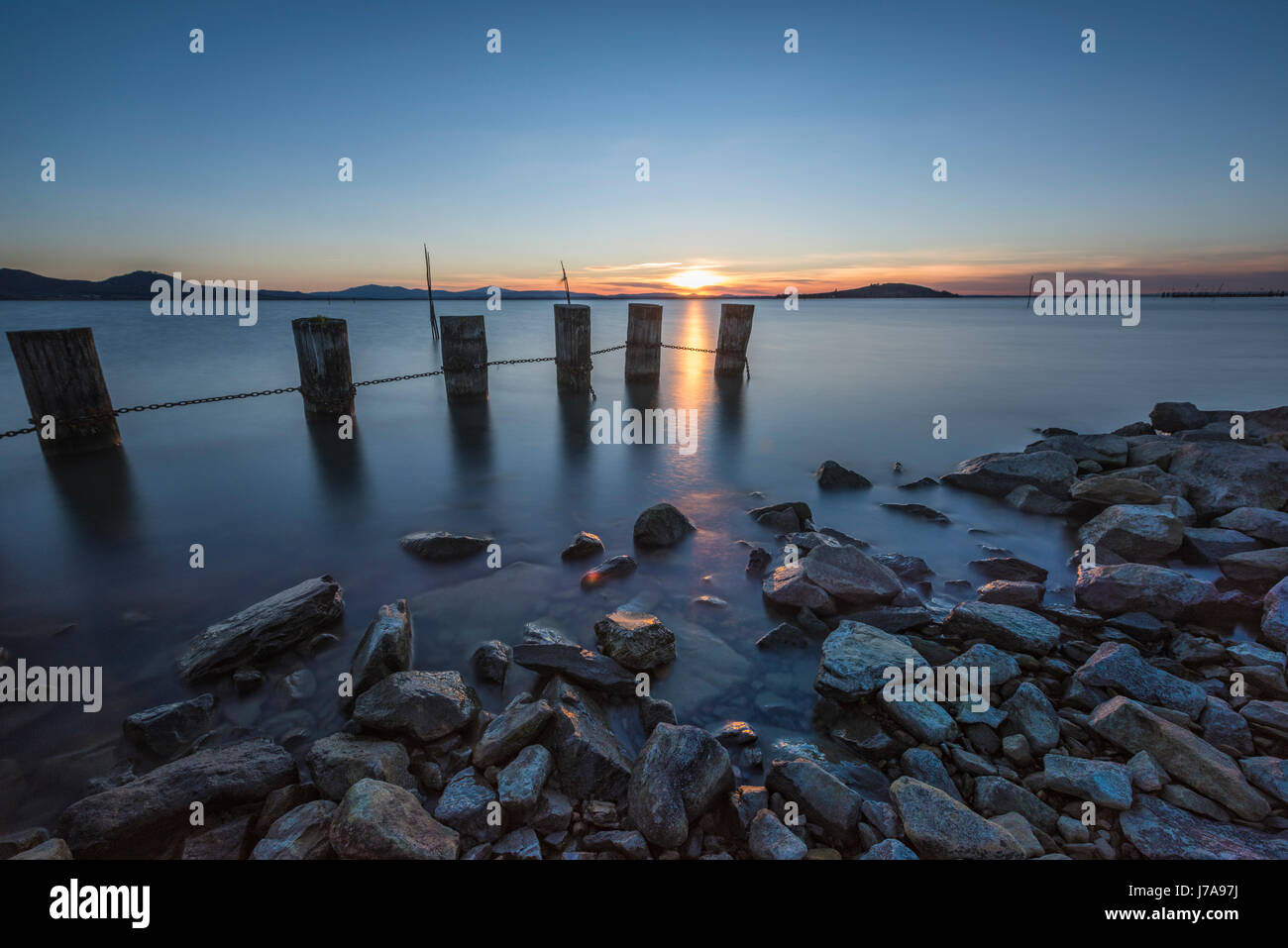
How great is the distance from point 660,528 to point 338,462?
745cm

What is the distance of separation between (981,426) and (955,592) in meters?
11.0

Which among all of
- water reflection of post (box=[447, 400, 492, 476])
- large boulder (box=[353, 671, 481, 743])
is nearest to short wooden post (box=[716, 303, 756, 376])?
water reflection of post (box=[447, 400, 492, 476])

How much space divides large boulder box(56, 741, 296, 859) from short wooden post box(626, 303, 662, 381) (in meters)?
14.9

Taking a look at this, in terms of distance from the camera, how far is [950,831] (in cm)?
282

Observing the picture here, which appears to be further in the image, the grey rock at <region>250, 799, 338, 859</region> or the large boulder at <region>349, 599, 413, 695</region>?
the large boulder at <region>349, 599, 413, 695</region>

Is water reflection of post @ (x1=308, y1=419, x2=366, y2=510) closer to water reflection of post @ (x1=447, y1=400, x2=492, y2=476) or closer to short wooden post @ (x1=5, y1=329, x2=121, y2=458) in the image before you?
water reflection of post @ (x1=447, y1=400, x2=492, y2=476)

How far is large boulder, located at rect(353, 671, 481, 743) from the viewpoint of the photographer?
365 centimetres

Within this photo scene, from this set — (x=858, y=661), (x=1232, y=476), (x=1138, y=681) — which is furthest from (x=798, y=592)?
(x=1232, y=476)

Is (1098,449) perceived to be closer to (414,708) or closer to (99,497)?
(414,708)

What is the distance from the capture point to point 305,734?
3.85 m

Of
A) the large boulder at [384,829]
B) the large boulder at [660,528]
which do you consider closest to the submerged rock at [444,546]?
the large boulder at [660,528]
